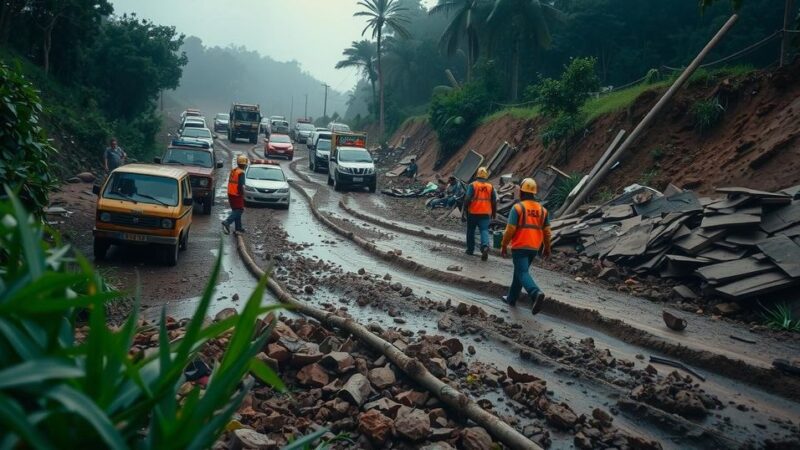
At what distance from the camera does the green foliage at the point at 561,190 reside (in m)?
18.6

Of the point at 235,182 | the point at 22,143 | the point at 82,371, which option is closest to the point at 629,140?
the point at 235,182

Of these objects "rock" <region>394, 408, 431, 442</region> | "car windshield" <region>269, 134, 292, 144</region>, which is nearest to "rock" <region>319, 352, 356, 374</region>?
"rock" <region>394, 408, 431, 442</region>

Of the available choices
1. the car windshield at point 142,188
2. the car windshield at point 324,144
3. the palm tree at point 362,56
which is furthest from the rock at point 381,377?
the palm tree at point 362,56

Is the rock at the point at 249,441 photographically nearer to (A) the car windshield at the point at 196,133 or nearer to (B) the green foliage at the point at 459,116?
(B) the green foliage at the point at 459,116

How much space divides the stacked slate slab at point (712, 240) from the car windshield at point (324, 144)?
82.1 feet

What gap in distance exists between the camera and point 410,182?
3369cm

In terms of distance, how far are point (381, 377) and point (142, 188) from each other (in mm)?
8080

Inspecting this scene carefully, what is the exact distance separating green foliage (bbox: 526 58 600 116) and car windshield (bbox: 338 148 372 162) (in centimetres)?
1034

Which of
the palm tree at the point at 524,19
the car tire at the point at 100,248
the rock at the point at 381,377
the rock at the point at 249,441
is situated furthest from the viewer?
the palm tree at the point at 524,19

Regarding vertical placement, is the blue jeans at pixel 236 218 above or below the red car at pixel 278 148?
below

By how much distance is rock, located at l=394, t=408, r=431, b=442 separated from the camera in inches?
194

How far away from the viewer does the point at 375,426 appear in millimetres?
5004

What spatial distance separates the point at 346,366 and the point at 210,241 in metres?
9.74

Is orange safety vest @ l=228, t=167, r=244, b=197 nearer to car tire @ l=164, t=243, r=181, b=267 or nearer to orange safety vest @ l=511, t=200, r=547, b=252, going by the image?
car tire @ l=164, t=243, r=181, b=267
